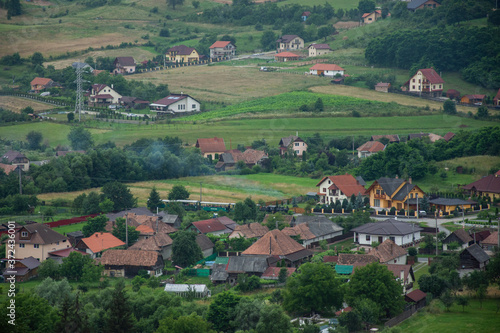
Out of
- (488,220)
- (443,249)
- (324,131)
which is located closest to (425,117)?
(324,131)

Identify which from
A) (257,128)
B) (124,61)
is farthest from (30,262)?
(124,61)

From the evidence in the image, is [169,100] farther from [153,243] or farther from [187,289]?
[187,289]

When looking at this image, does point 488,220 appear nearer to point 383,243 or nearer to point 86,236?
point 383,243

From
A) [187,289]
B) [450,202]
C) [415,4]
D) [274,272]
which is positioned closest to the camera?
[187,289]

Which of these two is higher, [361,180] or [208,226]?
[361,180]

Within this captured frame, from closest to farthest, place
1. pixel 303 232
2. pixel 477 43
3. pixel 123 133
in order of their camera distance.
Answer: pixel 303 232
pixel 123 133
pixel 477 43

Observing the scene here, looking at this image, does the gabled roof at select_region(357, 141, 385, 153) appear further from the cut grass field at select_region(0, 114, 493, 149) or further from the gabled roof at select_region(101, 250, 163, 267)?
the gabled roof at select_region(101, 250, 163, 267)
